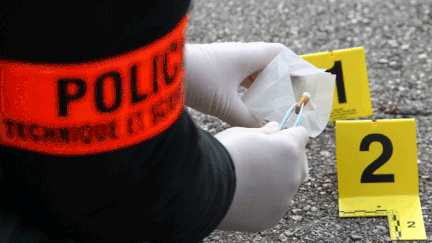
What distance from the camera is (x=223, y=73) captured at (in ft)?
4.12

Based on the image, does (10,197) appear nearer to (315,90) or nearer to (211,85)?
(211,85)

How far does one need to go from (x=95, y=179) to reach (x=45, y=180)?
0.21 feet

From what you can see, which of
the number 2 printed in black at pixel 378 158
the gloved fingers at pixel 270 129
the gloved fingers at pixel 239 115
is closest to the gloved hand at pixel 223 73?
the gloved fingers at pixel 239 115

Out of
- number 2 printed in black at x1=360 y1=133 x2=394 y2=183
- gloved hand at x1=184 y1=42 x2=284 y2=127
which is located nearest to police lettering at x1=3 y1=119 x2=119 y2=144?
gloved hand at x1=184 y1=42 x2=284 y2=127

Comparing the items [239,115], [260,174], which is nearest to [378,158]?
[239,115]

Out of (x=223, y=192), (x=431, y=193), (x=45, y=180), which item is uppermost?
(x=45, y=180)

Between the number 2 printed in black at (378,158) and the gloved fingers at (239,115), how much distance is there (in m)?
0.27

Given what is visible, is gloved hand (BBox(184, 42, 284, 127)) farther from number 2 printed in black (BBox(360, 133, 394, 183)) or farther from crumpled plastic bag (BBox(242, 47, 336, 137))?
number 2 printed in black (BBox(360, 133, 394, 183))

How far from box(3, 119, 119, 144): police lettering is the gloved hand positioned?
1.68ft

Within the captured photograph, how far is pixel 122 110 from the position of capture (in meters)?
0.72

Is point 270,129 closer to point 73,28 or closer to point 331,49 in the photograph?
point 73,28

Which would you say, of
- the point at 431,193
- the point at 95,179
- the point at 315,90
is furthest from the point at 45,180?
the point at 431,193

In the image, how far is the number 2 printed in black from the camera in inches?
54.3

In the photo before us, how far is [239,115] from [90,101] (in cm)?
64
